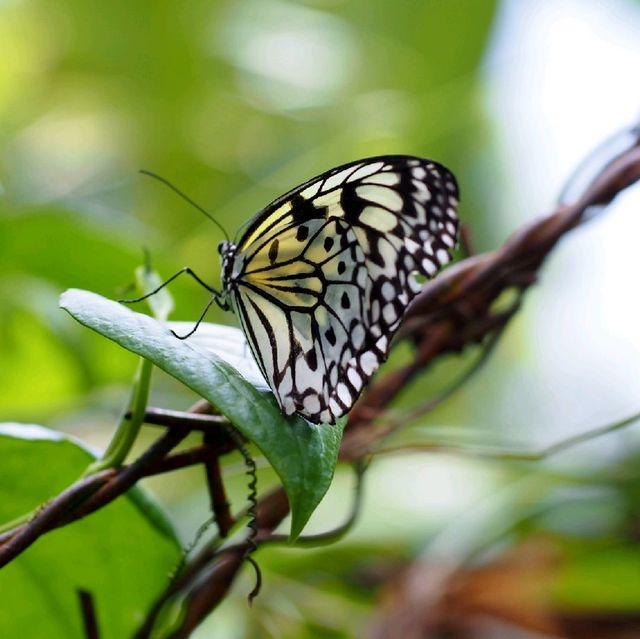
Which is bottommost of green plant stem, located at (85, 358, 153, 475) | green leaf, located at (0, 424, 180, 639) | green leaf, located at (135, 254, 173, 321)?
green leaf, located at (0, 424, 180, 639)

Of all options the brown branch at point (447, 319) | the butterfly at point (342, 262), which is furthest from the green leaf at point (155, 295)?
the brown branch at point (447, 319)

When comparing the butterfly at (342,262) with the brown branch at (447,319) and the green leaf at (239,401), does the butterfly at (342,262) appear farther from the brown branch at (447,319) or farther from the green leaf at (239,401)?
the green leaf at (239,401)

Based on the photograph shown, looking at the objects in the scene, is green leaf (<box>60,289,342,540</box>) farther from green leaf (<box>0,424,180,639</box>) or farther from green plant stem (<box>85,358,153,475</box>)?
green leaf (<box>0,424,180,639</box>)

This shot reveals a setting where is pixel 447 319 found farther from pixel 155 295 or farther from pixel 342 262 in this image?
pixel 155 295

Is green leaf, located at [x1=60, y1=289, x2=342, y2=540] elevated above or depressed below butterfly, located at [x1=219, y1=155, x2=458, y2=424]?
below

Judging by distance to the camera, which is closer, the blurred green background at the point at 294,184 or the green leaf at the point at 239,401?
the green leaf at the point at 239,401

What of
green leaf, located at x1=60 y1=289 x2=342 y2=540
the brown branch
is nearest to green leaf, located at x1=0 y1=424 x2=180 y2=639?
the brown branch

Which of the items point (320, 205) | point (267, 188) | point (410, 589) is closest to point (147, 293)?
point (320, 205)
